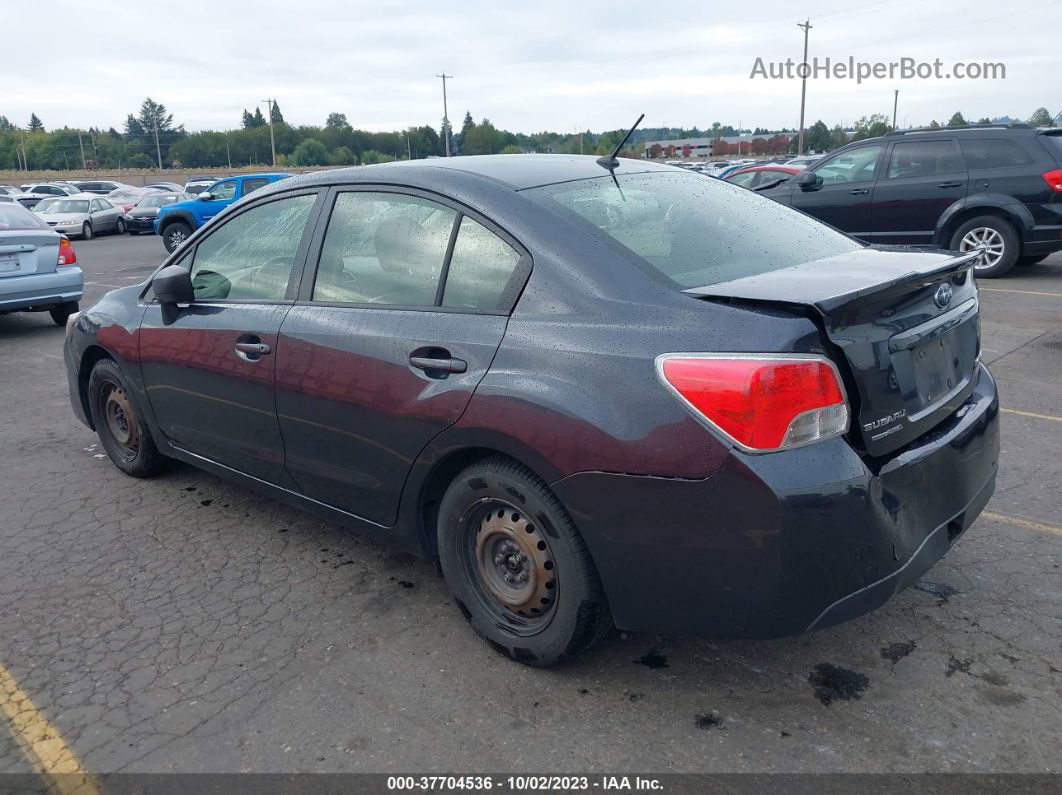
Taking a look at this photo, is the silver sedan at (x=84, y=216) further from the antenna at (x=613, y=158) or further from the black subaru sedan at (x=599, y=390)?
the antenna at (x=613, y=158)

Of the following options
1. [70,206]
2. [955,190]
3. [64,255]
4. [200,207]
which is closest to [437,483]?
[64,255]

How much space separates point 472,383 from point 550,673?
1001mm

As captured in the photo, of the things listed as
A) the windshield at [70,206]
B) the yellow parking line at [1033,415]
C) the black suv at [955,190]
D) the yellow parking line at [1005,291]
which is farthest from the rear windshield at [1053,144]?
the windshield at [70,206]

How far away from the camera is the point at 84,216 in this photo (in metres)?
27.5

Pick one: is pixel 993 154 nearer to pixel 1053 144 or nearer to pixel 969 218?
pixel 1053 144

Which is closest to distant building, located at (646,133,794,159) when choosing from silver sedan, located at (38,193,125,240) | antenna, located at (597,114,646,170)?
silver sedan, located at (38,193,125,240)

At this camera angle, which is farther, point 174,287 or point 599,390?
point 174,287

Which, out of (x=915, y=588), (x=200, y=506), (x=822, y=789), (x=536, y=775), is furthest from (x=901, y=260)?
(x=200, y=506)

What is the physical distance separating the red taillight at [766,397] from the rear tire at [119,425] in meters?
3.36

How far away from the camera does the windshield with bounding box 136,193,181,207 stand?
29.6 metres

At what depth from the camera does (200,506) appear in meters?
4.58

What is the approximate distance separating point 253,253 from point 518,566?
1952 millimetres

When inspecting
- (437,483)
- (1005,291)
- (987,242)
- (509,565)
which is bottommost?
(1005,291)

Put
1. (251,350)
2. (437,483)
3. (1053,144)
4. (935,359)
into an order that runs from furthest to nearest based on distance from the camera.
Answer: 1. (1053,144)
2. (251,350)
3. (437,483)
4. (935,359)
